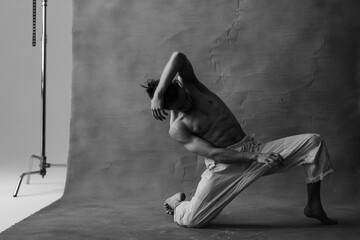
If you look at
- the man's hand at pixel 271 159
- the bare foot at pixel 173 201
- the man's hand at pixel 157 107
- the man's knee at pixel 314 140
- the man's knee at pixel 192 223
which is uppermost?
the man's hand at pixel 157 107

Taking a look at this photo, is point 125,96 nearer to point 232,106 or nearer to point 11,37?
point 232,106

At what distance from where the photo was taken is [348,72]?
3.63 m

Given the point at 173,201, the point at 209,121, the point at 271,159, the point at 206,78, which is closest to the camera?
the point at 271,159

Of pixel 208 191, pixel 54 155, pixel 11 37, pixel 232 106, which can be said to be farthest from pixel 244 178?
pixel 11 37

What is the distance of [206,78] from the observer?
3709 millimetres

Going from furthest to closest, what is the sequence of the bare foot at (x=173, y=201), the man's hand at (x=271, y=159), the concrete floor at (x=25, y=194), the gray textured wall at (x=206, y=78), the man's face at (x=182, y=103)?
the gray textured wall at (x=206, y=78) → the concrete floor at (x=25, y=194) → the bare foot at (x=173, y=201) → the man's face at (x=182, y=103) → the man's hand at (x=271, y=159)

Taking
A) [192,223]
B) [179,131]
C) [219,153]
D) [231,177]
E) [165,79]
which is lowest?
[192,223]

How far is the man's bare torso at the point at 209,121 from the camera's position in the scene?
2.90 meters

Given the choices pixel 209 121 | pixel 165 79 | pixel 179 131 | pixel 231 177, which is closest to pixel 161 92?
pixel 165 79

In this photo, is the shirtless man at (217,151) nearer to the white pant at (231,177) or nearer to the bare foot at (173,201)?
the white pant at (231,177)

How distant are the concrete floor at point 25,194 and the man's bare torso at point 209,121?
106 centimetres

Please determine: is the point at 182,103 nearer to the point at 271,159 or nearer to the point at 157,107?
the point at 157,107

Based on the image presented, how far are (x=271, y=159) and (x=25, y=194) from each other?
6.45ft

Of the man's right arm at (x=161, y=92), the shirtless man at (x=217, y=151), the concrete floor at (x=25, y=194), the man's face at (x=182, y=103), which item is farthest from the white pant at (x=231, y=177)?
the concrete floor at (x=25, y=194)
